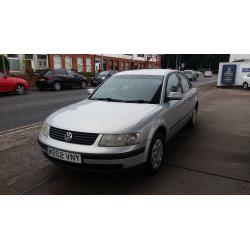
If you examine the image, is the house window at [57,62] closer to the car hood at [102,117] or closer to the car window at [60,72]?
the car window at [60,72]

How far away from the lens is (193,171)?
4219 mm

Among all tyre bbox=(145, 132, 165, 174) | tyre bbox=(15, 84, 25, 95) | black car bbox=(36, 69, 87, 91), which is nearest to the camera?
tyre bbox=(145, 132, 165, 174)

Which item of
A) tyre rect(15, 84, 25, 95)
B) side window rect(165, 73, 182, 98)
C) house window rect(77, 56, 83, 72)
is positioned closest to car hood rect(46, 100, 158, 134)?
side window rect(165, 73, 182, 98)

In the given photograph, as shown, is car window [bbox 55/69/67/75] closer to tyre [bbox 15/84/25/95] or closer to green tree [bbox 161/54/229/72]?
tyre [bbox 15/84/25/95]

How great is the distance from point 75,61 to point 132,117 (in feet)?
104

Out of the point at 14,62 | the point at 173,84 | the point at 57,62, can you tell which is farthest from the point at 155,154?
the point at 57,62

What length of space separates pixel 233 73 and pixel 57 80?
1539 centimetres

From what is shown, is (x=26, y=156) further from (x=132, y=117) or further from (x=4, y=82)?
(x=4, y=82)

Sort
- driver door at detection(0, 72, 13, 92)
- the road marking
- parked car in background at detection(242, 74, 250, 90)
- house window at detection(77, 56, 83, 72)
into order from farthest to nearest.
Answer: house window at detection(77, 56, 83, 72) → parked car in background at detection(242, 74, 250, 90) → driver door at detection(0, 72, 13, 92) → the road marking

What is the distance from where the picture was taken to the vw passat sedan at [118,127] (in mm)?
3320

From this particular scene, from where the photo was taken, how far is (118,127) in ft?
11.2

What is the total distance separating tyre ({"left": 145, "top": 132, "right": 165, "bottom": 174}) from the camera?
380 centimetres

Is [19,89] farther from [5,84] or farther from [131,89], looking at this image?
[131,89]

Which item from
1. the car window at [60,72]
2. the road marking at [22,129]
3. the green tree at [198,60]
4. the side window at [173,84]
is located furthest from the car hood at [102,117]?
the green tree at [198,60]
